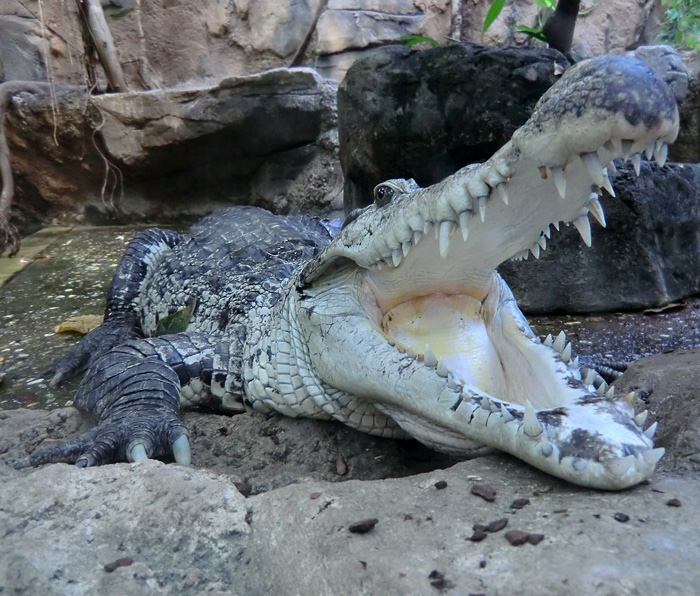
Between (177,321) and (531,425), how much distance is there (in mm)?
2789

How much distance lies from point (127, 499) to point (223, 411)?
52.6 inches

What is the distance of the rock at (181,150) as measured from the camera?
7.66m

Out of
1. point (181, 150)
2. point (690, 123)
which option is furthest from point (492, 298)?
point (181, 150)

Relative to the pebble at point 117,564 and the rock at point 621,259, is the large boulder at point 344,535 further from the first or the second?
the rock at point 621,259

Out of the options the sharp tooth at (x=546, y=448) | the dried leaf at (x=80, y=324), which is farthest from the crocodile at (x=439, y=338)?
the dried leaf at (x=80, y=324)

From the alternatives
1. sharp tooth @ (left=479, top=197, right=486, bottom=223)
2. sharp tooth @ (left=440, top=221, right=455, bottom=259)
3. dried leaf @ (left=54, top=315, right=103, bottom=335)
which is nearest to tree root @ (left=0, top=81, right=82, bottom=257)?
dried leaf @ (left=54, top=315, right=103, bottom=335)

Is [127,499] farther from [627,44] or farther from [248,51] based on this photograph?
[627,44]

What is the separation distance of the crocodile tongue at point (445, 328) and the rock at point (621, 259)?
211 cm

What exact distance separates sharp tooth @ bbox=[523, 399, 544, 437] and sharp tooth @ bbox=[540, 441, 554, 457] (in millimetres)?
27

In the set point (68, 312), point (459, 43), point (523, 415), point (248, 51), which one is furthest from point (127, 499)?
point (248, 51)

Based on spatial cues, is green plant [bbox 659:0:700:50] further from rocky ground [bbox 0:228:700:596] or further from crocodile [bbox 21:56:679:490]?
rocky ground [bbox 0:228:700:596]

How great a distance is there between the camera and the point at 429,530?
133 centimetres

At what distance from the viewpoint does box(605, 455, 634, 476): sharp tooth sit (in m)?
1.40

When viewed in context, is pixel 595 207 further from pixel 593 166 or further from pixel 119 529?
pixel 119 529
